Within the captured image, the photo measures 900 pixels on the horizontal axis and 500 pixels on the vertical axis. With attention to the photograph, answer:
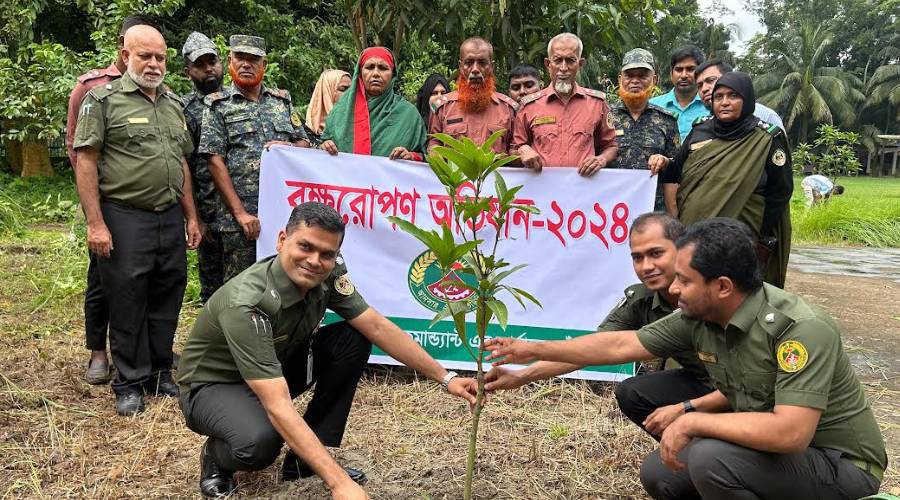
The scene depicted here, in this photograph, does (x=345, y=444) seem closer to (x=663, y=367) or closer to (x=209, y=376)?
(x=209, y=376)

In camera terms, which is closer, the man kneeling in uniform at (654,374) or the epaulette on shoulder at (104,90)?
the man kneeling in uniform at (654,374)

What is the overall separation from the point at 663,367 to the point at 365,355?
160 cm

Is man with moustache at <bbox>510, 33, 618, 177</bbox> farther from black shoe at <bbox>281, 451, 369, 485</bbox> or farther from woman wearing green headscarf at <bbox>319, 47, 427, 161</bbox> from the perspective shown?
black shoe at <bbox>281, 451, 369, 485</bbox>

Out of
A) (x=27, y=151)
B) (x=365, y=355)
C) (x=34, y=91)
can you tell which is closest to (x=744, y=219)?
(x=365, y=355)

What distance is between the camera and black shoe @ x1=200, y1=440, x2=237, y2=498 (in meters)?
2.56

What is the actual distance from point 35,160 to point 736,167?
12338 mm

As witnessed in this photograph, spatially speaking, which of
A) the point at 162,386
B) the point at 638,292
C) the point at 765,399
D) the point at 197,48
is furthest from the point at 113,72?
the point at 765,399

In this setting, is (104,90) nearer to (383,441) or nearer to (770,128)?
(383,441)

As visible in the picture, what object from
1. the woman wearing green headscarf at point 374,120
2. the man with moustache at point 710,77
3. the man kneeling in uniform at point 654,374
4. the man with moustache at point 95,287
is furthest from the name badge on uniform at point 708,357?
the man with moustache at point 95,287

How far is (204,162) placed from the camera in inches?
159

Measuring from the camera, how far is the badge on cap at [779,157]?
141 inches

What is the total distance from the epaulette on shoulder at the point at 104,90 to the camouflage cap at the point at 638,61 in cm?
264

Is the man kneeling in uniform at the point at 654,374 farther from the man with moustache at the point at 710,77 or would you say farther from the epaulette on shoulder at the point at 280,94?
the epaulette on shoulder at the point at 280,94

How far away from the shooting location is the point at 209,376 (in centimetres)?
264
